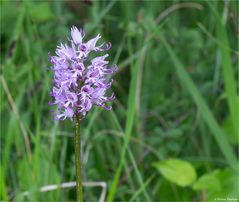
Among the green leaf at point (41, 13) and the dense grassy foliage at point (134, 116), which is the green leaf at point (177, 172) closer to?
the dense grassy foliage at point (134, 116)

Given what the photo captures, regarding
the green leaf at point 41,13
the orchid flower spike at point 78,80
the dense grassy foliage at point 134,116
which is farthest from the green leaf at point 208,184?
the green leaf at point 41,13

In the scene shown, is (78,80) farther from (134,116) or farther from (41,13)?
(41,13)

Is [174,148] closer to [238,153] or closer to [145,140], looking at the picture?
[145,140]

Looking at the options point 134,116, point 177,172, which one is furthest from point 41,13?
point 177,172

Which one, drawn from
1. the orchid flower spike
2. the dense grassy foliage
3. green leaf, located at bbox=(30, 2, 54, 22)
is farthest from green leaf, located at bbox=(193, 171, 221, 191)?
green leaf, located at bbox=(30, 2, 54, 22)

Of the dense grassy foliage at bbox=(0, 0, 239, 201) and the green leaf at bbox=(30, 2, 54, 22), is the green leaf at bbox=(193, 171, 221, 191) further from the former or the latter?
the green leaf at bbox=(30, 2, 54, 22)

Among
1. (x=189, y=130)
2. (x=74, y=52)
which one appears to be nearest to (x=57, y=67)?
(x=74, y=52)

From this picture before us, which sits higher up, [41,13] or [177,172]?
[41,13]

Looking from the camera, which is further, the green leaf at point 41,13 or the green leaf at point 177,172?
the green leaf at point 41,13
